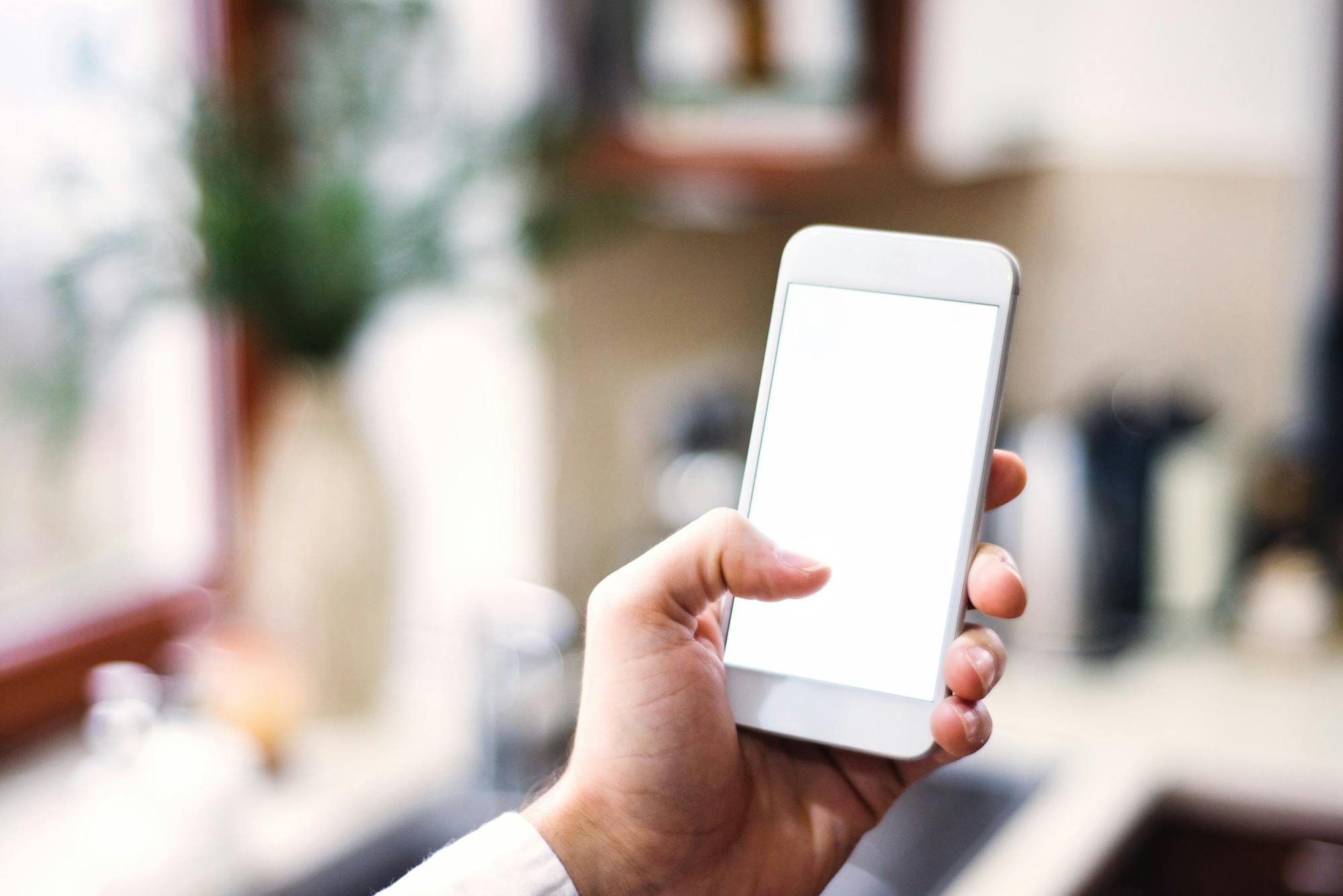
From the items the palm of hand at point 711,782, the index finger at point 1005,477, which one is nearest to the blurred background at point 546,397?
the palm of hand at point 711,782

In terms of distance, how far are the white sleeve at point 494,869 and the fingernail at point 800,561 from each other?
0.57ft

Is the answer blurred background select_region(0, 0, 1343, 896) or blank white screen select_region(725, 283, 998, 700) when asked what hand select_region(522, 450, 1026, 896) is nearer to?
blank white screen select_region(725, 283, 998, 700)

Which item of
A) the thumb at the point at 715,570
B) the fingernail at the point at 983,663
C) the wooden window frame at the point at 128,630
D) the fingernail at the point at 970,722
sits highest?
the thumb at the point at 715,570

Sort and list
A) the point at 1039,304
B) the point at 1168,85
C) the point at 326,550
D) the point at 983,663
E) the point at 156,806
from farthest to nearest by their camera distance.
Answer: the point at 1039,304 → the point at 1168,85 → the point at 326,550 → the point at 156,806 → the point at 983,663

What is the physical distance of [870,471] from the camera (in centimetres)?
58

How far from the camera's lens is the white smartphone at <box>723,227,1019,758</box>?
22.0 inches

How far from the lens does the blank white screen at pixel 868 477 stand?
562 mm

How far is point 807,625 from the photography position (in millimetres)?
579

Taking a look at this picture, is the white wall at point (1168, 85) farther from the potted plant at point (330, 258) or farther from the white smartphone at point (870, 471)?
the white smartphone at point (870, 471)

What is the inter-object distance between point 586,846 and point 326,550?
69 cm

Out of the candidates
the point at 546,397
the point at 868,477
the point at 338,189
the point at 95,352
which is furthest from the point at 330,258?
the point at 868,477

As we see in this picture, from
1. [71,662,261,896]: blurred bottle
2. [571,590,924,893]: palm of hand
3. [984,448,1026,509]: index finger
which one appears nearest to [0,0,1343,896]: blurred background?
[71,662,261,896]: blurred bottle

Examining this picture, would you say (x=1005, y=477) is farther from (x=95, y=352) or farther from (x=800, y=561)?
(x=95, y=352)

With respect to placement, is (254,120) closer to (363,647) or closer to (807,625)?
(363,647)
